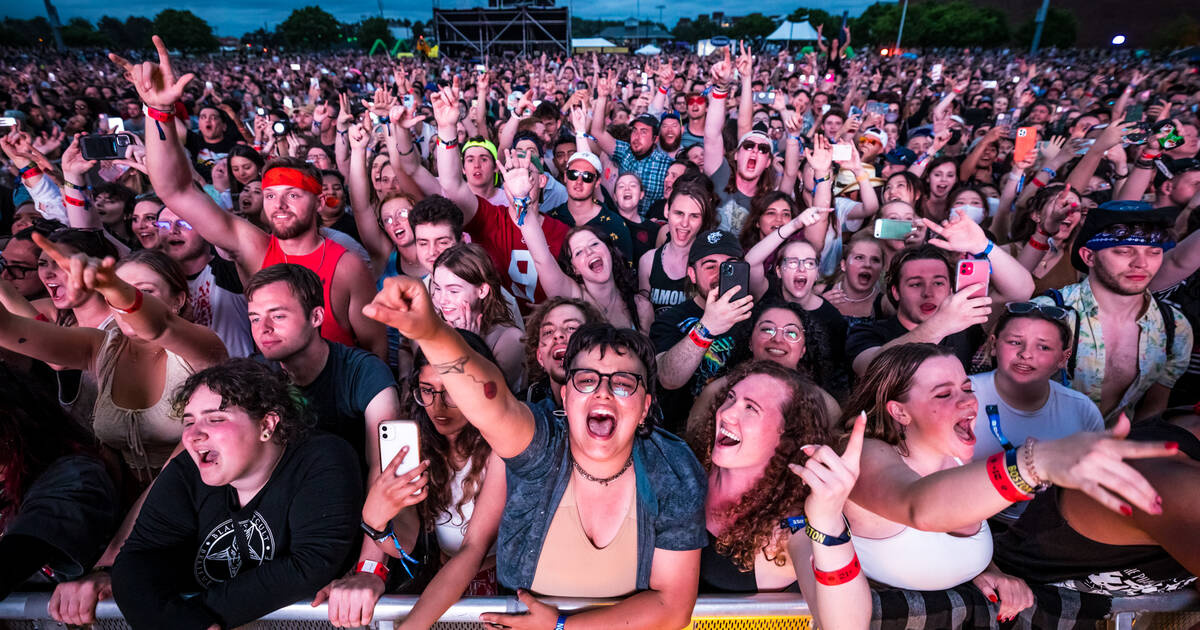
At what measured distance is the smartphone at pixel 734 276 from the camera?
275cm

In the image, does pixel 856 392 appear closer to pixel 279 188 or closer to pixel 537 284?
pixel 537 284

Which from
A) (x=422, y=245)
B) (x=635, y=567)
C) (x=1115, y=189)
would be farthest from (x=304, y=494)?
(x=1115, y=189)

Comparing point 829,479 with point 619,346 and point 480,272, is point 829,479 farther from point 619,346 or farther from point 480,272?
point 480,272

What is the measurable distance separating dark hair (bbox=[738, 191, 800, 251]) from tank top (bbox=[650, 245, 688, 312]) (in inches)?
34.1

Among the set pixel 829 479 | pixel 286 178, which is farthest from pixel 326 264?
pixel 829 479

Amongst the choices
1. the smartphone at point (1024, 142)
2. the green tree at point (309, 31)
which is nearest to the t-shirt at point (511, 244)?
the smartphone at point (1024, 142)

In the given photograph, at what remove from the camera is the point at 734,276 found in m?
2.76

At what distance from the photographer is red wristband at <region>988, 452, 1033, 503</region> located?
52.9 inches

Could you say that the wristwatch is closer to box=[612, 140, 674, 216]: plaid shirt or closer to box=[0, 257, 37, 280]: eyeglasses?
box=[0, 257, 37, 280]: eyeglasses

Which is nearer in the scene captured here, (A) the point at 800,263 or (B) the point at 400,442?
(B) the point at 400,442

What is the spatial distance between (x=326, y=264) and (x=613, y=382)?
Result: 220cm

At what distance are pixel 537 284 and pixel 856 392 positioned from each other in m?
2.27

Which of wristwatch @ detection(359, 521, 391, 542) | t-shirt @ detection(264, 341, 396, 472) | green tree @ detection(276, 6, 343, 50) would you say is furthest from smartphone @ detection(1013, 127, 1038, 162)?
green tree @ detection(276, 6, 343, 50)

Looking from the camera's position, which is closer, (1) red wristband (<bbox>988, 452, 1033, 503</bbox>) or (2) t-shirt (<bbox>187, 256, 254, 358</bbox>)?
(1) red wristband (<bbox>988, 452, 1033, 503</bbox>)
